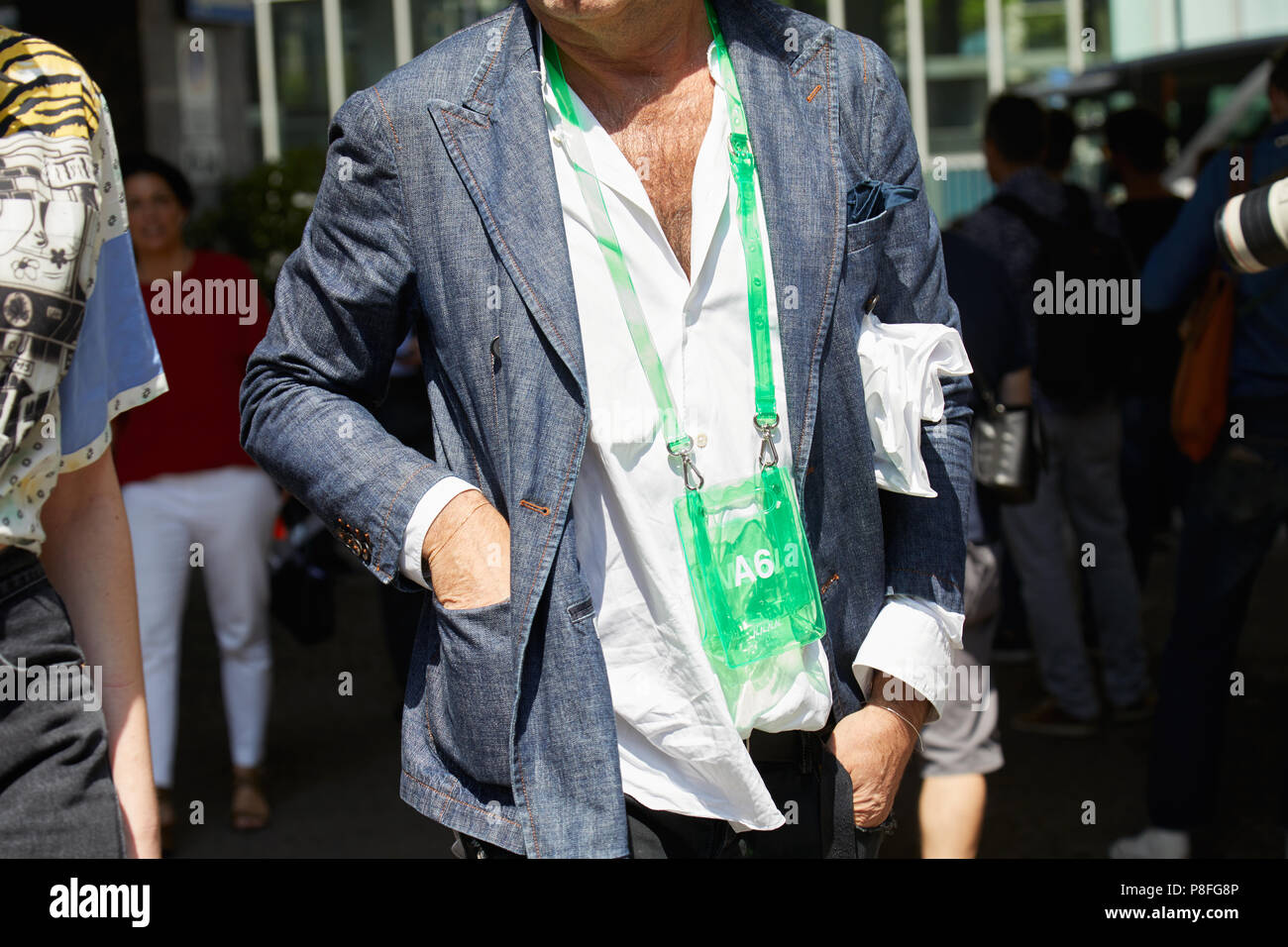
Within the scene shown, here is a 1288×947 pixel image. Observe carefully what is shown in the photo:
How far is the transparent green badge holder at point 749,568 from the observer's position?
1.79 m

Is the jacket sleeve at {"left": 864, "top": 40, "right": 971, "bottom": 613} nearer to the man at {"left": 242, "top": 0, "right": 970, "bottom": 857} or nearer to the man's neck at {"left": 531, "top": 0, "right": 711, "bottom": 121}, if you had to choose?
the man at {"left": 242, "top": 0, "right": 970, "bottom": 857}

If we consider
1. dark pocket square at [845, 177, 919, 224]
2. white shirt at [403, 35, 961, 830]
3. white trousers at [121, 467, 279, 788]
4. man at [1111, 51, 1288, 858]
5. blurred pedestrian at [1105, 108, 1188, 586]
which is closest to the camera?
white shirt at [403, 35, 961, 830]

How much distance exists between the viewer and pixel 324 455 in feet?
6.08

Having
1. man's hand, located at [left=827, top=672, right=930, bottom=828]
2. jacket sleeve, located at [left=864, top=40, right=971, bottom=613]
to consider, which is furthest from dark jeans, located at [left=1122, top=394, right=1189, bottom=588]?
man's hand, located at [left=827, top=672, right=930, bottom=828]

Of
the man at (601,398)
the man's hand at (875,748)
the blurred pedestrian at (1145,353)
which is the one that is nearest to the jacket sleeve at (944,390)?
the man at (601,398)

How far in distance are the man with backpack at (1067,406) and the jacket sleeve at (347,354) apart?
11.3 feet

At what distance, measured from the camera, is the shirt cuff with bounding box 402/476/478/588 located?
1796 mm

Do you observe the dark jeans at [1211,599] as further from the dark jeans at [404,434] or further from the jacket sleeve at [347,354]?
the jacket sleeve at [347,354]

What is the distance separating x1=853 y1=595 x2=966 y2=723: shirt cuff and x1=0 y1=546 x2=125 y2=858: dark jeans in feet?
3.29

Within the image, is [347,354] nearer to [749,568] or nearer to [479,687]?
[479,687]

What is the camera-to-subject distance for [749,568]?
180 cm

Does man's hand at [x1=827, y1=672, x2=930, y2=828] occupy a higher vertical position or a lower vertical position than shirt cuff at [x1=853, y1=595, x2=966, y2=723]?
lower

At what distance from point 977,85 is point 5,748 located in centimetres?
1193

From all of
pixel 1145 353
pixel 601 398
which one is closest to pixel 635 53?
pixel 601 398
